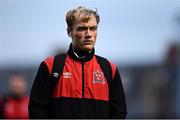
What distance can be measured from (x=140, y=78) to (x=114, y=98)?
945 centimetres

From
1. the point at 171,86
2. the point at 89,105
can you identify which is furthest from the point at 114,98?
the point at 171,86

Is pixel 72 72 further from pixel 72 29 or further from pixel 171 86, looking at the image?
pixel 171 86

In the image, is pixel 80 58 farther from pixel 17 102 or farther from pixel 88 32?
pixel 17 102

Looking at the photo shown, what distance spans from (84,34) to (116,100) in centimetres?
62

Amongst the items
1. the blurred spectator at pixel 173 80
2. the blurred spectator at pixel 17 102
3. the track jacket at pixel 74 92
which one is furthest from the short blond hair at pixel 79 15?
the blurred spectator at pixel 173 80

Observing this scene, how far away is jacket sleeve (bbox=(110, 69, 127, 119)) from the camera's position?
6.77 metres

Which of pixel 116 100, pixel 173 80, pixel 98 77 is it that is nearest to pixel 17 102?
pixel 173 80

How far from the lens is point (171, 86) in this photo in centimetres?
1539

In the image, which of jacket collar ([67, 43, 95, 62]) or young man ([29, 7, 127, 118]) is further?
jacket collar ([67, 43, 95, 62])

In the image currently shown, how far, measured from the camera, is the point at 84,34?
21.6ft

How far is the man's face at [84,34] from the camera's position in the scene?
21.6ft

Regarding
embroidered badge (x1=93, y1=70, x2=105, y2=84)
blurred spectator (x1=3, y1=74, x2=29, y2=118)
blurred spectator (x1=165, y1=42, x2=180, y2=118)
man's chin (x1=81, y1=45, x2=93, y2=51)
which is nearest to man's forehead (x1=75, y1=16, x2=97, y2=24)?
man's chin (x1=81, y1=45, x2=93, y2=51)

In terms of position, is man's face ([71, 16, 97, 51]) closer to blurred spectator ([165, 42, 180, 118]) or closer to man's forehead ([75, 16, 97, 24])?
man's forehead ([75, 16, 97, 24])

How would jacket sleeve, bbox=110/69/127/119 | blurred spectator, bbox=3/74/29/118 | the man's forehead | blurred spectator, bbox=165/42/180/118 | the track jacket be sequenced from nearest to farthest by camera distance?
the track jacket → the man's forehead → jacket sleeve, bbox=110/69/127/119 → blurred spectator, bbox=3/74/29/118 → blurred spectator, bbox=165/42/180/118
